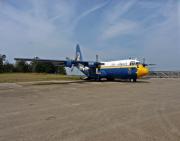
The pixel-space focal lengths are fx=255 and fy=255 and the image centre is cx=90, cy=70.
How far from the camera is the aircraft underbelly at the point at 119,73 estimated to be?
30.2 meters

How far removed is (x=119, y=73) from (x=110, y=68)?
211 cm

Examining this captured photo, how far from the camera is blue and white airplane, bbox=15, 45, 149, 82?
30000 millimetres

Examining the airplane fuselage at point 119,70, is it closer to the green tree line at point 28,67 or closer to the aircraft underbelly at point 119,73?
the aircraft underbelly at point 119,73

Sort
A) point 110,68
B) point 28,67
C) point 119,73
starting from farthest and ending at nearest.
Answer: point 28,67, point 110,68, point 119,73

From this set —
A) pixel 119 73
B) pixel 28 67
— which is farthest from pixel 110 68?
pixel 28 67

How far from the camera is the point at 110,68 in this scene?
33812 mm

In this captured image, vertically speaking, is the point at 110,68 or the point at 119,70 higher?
the point at 110,68

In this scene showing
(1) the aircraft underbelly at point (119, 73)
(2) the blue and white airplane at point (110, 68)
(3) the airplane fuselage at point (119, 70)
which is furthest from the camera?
(1) the aircraft underbelly at point (119, 73)

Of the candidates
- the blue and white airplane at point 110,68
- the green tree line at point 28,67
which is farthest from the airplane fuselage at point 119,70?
the green tree line at point 28,67

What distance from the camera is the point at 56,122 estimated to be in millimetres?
6898

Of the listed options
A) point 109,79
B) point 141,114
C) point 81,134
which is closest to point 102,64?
point 109,79

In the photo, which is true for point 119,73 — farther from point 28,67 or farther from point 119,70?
point 28,67

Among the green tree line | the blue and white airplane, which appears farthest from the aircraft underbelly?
the green tree line

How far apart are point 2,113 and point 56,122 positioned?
2.50m
